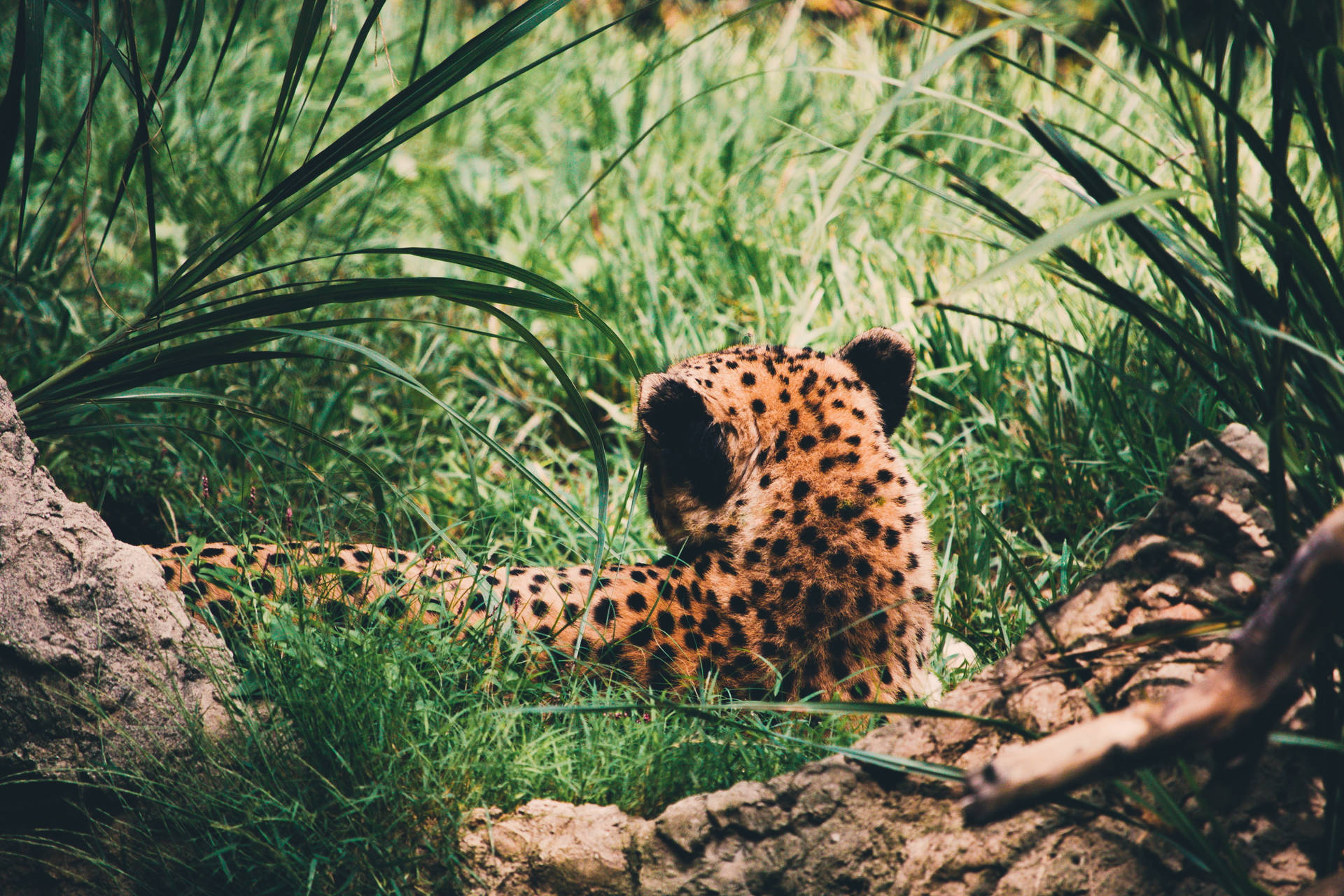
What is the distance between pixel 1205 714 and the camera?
50.9 inches

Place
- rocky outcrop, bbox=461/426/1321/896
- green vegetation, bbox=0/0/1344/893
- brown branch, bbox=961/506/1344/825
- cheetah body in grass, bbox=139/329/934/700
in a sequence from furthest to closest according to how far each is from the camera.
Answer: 1. cheetah body in grass, bbox=139/329/934/700
2. green vegetation, bbox=0/0/1344/893
3. rocky outcrop, bbox=461/426/1321/896
4. brown branch, bbox=961/506/1344/825

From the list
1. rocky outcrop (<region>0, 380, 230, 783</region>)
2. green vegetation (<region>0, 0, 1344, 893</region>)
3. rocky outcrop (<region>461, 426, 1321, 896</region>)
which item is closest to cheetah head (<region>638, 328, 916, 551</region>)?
green vegetation (<region>0, 0, 1344, 893</region>)

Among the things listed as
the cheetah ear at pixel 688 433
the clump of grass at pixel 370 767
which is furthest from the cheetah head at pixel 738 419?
the clump of grass at pixel 370 767

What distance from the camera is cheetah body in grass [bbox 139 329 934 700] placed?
289 centimetres

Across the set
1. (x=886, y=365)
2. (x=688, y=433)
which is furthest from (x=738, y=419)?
(x=886, y=365)

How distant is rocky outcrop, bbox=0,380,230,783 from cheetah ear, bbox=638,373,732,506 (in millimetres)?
1290

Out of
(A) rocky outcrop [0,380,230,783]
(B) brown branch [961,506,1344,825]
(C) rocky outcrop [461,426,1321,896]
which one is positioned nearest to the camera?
(B) brown branch [961,506,1344,825]

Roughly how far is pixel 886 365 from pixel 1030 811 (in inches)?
62.8

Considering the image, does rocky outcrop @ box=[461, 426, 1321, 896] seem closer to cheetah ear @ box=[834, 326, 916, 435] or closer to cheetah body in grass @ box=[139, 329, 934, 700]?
cheetah body in grass @ box=[139, 329, 934, 700]

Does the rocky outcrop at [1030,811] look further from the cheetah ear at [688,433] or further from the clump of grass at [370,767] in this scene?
the cheetah ear at [688,433]

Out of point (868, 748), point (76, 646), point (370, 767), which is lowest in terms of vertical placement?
point (370, 767)

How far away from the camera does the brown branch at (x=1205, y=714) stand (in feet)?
4.19

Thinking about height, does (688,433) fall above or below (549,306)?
below

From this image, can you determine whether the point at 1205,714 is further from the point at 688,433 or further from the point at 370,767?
the point at 688,433
